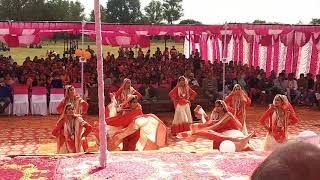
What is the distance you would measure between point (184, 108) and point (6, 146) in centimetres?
426

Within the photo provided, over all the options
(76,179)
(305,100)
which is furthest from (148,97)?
(76,179)

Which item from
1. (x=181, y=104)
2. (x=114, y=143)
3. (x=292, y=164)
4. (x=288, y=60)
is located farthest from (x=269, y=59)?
(x=292, y=164)

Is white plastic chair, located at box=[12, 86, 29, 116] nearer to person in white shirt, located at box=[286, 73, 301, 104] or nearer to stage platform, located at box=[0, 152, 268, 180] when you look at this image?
stage platform, located at box=[0, 152, 268, 180]

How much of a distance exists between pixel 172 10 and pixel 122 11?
616 centimetres

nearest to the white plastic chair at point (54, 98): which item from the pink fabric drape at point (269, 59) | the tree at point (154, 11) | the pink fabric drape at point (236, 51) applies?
the pink fabric drape at point (269, 59)

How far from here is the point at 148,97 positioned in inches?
571

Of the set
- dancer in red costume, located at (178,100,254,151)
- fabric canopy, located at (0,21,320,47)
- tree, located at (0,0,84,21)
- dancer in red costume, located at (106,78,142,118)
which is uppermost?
tree, located at (0,0,84,21)

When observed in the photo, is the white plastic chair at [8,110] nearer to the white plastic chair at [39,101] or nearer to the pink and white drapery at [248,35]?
the white plastic chair at [39,101]

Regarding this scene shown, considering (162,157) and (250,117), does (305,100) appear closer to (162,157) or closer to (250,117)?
(250,117)

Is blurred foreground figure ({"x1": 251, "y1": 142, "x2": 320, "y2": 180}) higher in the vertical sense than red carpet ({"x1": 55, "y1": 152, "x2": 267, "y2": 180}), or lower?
higher

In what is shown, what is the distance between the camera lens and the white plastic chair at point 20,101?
13.5m

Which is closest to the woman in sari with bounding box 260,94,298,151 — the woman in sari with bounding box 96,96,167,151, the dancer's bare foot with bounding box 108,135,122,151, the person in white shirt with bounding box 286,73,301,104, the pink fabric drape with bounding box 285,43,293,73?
the woman in sari with bounding box 96,96,167,151

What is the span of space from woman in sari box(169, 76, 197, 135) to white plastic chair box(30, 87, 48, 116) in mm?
4186

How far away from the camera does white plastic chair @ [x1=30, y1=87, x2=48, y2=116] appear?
1359 centimetres
